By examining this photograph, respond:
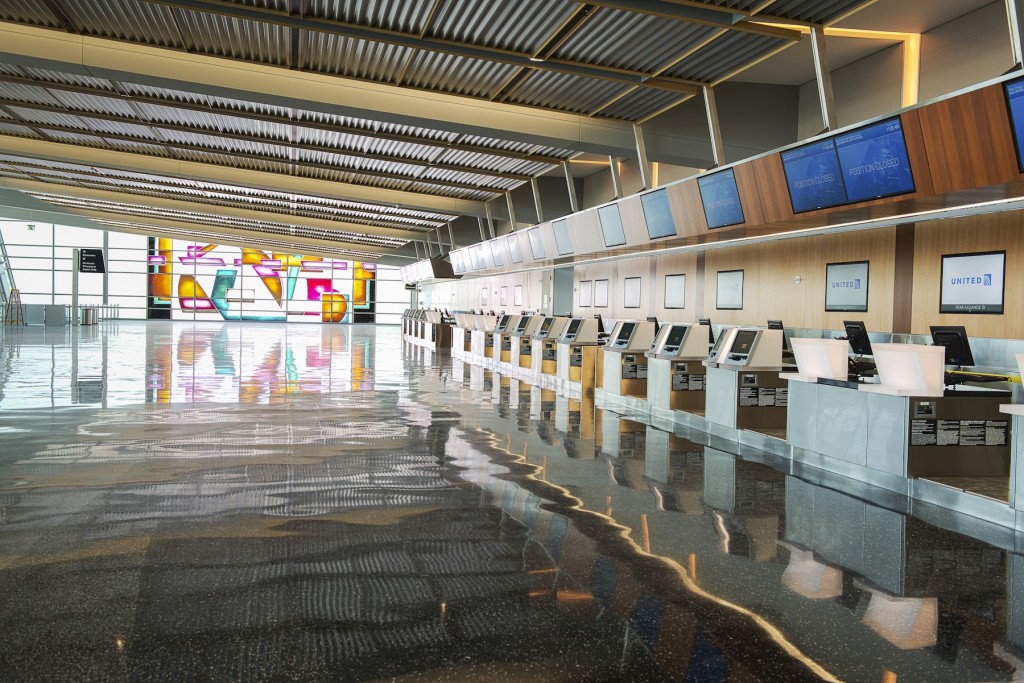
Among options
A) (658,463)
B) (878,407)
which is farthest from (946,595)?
(658,463)

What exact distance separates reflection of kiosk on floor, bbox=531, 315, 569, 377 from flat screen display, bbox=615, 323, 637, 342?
3.07 m

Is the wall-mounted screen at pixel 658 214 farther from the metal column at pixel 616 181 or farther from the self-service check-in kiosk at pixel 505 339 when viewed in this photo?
the self-service check-in kiosk at pixel 505 339

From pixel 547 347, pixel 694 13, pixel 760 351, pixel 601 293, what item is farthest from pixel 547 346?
pixel 694 13

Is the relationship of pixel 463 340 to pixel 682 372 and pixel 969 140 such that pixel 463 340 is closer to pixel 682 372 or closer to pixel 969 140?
pixel 682 372

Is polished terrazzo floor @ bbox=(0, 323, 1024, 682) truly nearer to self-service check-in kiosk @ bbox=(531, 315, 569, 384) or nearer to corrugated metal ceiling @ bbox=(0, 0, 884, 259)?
corrugated metal ceiling @ bbox=(0, 0, 884, 259)

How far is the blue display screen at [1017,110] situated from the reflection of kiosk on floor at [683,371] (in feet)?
17.1

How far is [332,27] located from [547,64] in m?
2.63

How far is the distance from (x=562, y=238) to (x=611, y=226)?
282cm

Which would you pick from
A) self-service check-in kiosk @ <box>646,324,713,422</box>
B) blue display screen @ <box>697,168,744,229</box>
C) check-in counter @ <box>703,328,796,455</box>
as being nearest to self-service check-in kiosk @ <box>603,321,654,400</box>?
self-service check-in kiosk @ <box>646,324,713,422</box>

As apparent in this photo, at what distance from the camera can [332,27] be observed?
912 cm

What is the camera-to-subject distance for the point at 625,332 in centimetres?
1333

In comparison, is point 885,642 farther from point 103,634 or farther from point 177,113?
point 177,113

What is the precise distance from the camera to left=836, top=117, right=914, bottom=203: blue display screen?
7.58m

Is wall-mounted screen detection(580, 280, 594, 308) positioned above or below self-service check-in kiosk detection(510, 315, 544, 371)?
above
